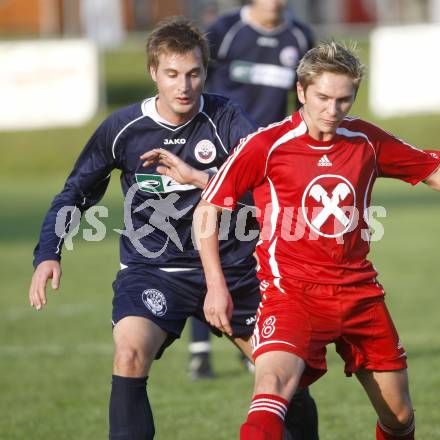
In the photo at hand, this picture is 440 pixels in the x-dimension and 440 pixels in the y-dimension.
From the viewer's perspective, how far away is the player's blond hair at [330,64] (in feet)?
14.8

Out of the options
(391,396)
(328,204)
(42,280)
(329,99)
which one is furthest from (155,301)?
(329,99)

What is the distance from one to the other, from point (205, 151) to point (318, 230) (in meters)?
0.90

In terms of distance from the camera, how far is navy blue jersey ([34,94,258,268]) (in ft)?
17.5

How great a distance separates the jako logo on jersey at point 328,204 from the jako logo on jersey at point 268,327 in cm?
43

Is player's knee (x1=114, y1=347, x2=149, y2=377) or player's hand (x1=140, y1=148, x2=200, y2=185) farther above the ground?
player's hand (x1=140, y1=148, x2=200, y2=185)

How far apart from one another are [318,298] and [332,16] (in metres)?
38.0

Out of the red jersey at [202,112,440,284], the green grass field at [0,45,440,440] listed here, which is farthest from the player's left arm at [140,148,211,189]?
the green grass field at [0,45,440,440]

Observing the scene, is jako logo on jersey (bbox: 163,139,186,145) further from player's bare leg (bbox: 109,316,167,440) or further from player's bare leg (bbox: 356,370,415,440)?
player's bare leg (bbox: 356,370,415,440)

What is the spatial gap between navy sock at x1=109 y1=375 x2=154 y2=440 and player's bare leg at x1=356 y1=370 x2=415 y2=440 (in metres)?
0.97

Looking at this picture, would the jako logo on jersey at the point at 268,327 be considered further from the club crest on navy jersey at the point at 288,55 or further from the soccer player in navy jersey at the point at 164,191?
the club crest on navy jersey at the point at 288,55

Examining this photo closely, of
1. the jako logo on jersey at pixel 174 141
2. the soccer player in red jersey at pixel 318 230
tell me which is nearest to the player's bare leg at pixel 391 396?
the soccer player in red jersey at pixel 318 230

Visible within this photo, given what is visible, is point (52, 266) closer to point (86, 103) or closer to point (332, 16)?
point (86, 103)

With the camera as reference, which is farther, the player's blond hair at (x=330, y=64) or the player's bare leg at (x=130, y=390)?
the player's bare leg at (x=130, y=390)

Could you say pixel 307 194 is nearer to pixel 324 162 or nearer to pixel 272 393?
pixel 324 162
